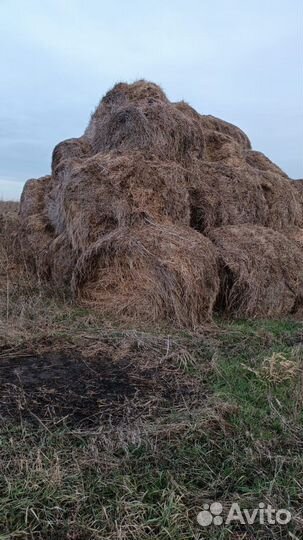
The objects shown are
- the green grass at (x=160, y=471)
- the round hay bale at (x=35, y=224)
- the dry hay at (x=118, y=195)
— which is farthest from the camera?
the round hay bale at (x=35, y=224)

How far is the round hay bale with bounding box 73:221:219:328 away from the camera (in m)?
5.53

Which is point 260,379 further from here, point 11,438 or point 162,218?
point 162,218

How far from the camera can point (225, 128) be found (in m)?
10.0

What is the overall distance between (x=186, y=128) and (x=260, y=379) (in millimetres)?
4510

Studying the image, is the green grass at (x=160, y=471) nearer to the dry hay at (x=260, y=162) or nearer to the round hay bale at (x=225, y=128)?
the dry hay at (x=260, y=162)

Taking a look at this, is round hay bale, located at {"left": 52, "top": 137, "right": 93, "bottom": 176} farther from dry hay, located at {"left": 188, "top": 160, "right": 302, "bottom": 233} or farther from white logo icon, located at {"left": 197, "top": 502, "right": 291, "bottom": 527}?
white logo icon, located at {"left": 197, "top": 502, "right": 291, "bottom": 527}

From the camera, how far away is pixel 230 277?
20.6 ft

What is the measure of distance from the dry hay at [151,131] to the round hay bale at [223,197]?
0.39 m

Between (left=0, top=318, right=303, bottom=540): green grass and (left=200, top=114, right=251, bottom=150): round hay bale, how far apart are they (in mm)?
7141

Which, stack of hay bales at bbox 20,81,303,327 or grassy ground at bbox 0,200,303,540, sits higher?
stack of hay bales at bbox 20,81,303,327

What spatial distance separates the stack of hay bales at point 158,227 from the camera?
5766 millimetres

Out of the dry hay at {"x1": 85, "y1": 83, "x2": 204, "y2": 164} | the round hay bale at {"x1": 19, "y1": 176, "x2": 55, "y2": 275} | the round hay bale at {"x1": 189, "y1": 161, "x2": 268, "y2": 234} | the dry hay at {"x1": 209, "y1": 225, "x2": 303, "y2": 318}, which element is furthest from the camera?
the round hay bale at {"x1": 19, "y1": 176, "x2": 55, "y2": 275}

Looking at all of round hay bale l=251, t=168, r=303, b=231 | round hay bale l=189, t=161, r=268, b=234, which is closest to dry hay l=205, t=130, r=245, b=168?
round hay bale l=189, t=161, r=268, b=234

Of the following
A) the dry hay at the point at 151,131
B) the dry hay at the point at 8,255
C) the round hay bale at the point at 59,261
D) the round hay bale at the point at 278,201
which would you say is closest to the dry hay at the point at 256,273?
the round hay bale at the point at 278,201
